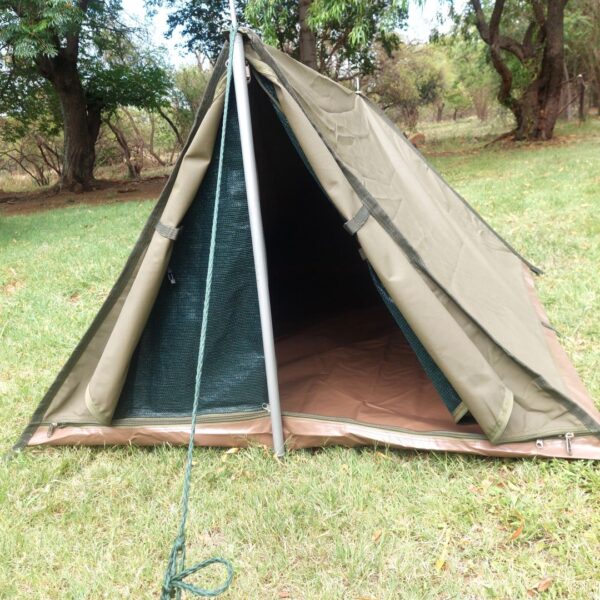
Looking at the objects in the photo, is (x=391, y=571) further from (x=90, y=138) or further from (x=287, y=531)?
(x=90, y=138)

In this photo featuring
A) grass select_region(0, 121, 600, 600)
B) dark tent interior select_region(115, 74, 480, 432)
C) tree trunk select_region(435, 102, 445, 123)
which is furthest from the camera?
tree trunk select_region(435, 102, 445, 123)

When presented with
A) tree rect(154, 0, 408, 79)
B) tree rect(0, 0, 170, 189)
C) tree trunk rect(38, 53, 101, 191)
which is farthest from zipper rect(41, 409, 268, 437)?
tree trunk rect(38, 53, 101, 191)

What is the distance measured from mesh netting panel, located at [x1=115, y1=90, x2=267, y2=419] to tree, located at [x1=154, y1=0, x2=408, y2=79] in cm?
781

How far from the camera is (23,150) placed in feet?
78.5

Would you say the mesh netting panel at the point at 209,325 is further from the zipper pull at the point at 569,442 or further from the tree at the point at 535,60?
the tree at the point at 535,60

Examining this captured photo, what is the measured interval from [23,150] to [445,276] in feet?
85.5

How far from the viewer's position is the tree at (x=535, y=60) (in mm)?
12172

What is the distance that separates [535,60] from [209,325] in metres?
A: 14.2

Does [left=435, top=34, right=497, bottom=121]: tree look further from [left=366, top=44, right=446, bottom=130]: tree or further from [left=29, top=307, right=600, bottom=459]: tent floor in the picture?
[left=29, top=307, right=600, bottom=459]: tent floor

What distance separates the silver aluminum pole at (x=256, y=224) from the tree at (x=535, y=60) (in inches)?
492

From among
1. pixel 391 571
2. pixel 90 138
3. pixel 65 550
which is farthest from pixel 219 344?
pixel 90 138

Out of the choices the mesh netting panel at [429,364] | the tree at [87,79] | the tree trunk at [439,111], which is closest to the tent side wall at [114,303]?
the mesh netting panel at [429,364]

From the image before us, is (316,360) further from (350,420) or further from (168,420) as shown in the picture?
(168,420)

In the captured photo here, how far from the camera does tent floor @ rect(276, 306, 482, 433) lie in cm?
253
